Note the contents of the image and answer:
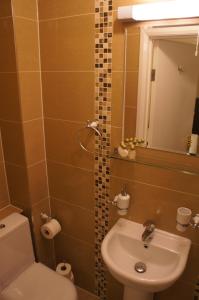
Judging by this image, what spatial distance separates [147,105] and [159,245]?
30.6 inches

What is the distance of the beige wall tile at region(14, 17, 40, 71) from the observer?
4.69ft

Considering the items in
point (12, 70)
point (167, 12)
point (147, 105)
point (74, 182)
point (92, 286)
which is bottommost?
point (92, 286)

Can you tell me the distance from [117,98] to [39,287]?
1.28 meters

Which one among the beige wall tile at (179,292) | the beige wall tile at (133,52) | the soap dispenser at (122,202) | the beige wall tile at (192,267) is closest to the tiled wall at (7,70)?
the beige wall tile at (133,52)

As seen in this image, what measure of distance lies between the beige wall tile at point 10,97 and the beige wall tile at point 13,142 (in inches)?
2.3

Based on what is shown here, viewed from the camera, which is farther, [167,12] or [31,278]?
[31,278]

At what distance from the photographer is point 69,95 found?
1.55m

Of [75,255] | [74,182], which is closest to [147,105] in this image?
[74,182]

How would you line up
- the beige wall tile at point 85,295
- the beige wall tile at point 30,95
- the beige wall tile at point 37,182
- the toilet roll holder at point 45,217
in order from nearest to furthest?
the beige wall tile at point 30,95, the beige wall tile at point 37,182, the toilet roll holder at point 45,217, the beige wall tile at point 85,295

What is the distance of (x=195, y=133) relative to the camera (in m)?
1.26

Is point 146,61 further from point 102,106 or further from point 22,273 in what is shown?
point 22,273

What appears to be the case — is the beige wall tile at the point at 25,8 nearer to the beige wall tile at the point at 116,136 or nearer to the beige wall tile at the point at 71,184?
the beige wall tile at the point at 116,136

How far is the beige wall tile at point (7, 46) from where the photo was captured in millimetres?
1419

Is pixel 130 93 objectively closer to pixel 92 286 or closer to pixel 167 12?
pixel 167 12
